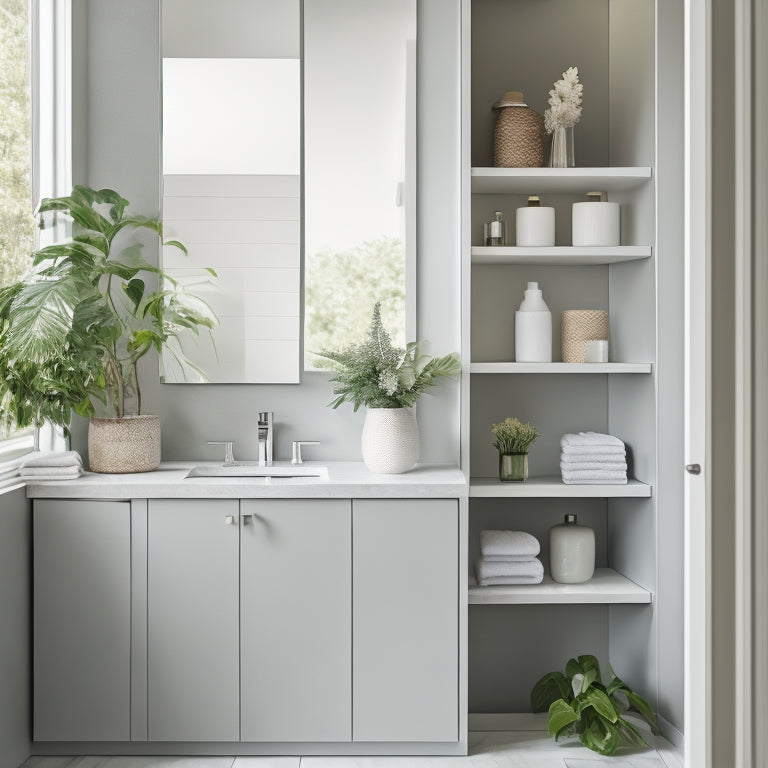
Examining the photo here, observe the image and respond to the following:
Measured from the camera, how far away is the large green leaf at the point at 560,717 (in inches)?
102

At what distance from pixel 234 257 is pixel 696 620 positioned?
73.1 inches

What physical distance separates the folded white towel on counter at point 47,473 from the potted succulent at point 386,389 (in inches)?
34.0

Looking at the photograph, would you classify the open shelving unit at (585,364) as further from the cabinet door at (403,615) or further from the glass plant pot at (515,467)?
the cabinet door at (403,615)

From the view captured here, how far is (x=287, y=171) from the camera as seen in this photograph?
2.91m

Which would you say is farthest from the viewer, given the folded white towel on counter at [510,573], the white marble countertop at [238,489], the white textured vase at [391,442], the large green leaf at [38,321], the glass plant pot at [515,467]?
the glass plant pot at [515,467]

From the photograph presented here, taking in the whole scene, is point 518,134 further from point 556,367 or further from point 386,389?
point 386,389

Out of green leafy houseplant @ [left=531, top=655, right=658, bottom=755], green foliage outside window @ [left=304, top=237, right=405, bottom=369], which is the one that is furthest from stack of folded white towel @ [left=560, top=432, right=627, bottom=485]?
green foliage outside window @ [left=304, top=237, right=405, bottom=369]

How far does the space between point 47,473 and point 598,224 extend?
1.93 m

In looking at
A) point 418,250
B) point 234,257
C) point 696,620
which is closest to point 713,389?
point 696,620

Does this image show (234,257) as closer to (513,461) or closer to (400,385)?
(400,385)

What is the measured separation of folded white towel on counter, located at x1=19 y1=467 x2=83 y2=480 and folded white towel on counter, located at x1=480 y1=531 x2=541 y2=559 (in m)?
1.32

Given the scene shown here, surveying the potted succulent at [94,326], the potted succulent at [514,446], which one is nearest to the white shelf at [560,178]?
the potted succulent at [514,446]

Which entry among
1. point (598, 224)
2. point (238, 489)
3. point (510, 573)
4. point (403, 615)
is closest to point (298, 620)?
point (403, 615)

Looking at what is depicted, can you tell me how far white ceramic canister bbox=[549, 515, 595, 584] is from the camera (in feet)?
9.31
